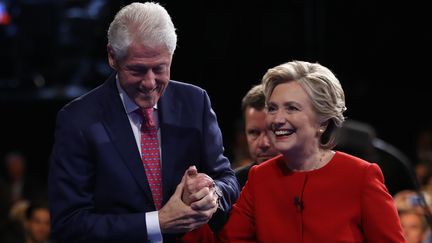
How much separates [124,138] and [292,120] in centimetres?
42

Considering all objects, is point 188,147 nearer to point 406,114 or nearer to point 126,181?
point 126,181

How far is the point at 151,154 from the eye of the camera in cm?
216

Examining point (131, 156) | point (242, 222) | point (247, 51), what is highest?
point (131, 156)

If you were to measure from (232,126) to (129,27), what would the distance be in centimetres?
528

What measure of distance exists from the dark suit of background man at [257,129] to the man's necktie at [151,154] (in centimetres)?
60

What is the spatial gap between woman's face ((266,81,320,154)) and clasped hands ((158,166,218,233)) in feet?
0.70

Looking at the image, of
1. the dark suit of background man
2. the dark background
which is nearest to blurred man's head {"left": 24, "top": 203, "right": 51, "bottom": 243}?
the dark background

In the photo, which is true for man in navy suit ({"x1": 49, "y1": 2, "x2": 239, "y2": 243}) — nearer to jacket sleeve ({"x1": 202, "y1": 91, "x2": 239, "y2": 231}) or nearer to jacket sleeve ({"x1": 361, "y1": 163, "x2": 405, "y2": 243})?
jacket sleeve ({"x1": 202, "y1": 91, "x2": 239, "y2": 231})

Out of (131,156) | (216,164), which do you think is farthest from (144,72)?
(216,164)

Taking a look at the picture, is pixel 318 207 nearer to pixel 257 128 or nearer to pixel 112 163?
pixel 112 163

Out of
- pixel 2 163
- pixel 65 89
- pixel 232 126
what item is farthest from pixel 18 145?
pixel 232 126

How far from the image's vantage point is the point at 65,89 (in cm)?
684

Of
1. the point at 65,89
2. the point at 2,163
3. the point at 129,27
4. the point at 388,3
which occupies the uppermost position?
the point at 129,27

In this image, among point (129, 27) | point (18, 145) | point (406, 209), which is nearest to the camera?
point (129, 27)
